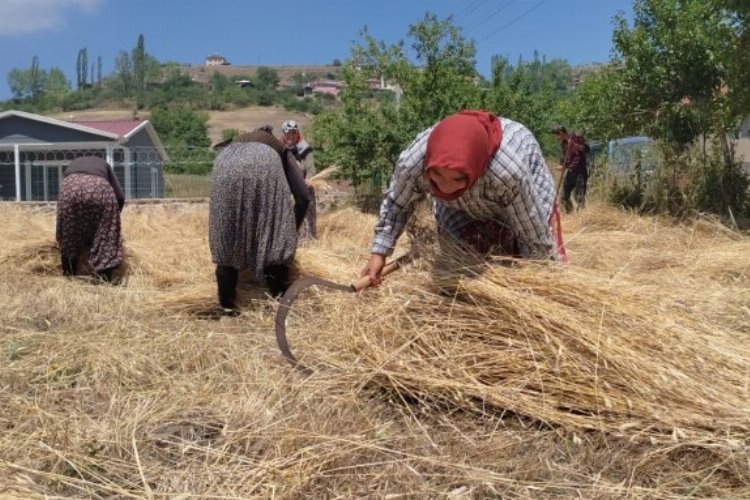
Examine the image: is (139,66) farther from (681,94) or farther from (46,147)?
(681,94)

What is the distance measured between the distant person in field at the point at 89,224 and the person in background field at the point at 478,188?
294cm

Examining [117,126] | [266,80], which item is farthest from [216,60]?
[117,126]

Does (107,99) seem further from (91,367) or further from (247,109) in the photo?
(91,367)

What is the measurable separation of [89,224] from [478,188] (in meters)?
3.57

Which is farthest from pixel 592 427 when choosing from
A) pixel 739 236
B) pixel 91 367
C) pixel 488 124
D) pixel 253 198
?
pixel 739 236

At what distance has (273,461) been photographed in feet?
7.21

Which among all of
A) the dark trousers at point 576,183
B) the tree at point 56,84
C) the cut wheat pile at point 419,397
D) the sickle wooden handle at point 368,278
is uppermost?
the tree at point 56,84

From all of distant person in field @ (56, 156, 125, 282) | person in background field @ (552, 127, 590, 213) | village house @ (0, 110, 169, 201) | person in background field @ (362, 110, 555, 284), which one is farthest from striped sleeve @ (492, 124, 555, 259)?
village house @ (0, 110, 169, 201)

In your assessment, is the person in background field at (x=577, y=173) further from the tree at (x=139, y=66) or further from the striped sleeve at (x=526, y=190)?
the tree at (x=139, y=66)

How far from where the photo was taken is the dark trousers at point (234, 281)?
426 cm

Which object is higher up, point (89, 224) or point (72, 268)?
point (89, 224)

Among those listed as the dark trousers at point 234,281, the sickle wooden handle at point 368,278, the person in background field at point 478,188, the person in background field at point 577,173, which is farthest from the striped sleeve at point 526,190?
the person in background field at point 577,173

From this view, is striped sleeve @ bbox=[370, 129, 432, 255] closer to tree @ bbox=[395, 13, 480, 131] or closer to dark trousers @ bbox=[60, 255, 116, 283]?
dark trousers @ bbox=[60, 255, 116, 283]

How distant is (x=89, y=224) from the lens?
17.6 feet
